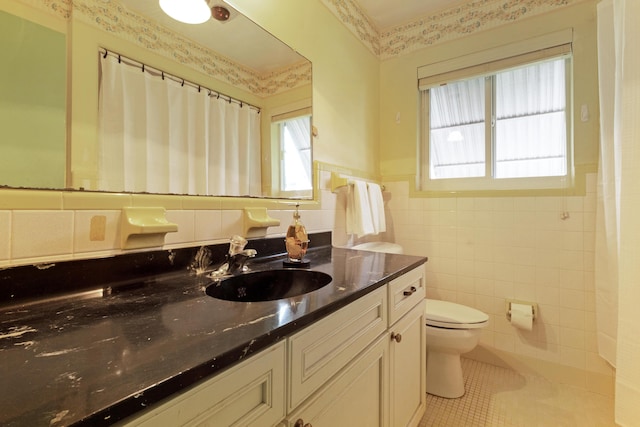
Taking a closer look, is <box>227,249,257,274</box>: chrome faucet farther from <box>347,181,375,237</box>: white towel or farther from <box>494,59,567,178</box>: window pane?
<box>494,59,567,178</box>: window pane

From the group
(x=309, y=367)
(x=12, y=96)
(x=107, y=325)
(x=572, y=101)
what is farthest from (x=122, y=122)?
(x=572, y=101)

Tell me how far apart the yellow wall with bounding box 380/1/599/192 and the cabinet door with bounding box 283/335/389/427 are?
152 centimetres

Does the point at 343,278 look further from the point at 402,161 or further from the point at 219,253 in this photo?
the point at 402,161

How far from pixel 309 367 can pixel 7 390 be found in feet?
1.57

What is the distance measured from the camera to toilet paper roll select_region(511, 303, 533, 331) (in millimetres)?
1699

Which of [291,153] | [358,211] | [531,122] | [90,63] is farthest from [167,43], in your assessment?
[531,122]

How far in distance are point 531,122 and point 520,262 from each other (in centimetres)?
89

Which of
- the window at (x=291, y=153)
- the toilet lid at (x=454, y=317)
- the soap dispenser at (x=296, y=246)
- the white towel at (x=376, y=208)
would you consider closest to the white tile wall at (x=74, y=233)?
the soap dispenser at (x=296, y=246)

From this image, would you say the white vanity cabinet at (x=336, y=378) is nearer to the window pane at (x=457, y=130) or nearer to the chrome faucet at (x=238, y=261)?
the chrome faucet at (x=238, y=261)

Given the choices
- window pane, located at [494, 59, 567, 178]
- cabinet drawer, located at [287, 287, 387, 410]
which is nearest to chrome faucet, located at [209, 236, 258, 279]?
cabinet drawer, located at [287, 287, 387, 410]

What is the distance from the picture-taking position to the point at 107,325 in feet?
1.82

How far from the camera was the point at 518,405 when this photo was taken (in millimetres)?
1495

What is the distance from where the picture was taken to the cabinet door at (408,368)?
1.03 m

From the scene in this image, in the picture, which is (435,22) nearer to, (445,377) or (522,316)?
(522,316)
